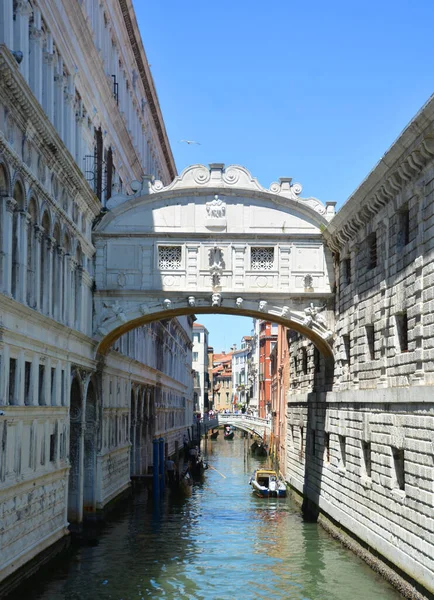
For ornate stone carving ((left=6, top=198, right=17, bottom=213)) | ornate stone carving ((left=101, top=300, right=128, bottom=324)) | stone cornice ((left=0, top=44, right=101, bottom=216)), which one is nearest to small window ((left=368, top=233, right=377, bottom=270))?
stone cornice ((left=0, top=44, right=101, bottom=216))

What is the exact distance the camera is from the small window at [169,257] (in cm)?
2327

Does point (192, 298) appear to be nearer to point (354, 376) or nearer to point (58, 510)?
point (354, 376)

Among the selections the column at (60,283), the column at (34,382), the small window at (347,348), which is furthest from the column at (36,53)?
the small window at (347,348)

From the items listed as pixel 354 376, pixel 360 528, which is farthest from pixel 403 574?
pixel 354 376

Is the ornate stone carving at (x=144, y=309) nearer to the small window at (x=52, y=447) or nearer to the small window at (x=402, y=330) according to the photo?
the small window at (x=52, y=447)

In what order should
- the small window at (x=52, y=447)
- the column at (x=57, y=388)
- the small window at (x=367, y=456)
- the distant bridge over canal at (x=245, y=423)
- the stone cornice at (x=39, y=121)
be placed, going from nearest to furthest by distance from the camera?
1. the stone cornice at (x=39, y=121)
2. the small window at (x=52, y=447)
3. the column at (x=57, y=388)
4. the small window at (x=367, y=456)
5. the distant bridge over canal at (x=245, y=423)

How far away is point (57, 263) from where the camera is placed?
62.6 feet

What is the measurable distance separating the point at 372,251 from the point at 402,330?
3178mm

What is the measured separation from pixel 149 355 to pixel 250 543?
55.2 ft

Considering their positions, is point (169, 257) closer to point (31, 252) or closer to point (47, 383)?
point (47, 383)

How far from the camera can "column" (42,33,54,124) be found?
1794cm

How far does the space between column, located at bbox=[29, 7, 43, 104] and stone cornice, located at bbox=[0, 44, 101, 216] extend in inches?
33.8

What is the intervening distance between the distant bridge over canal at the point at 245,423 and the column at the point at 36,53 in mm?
42884

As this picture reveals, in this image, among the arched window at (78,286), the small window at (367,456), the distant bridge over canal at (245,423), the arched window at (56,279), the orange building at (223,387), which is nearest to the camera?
the arched window at (56,279)
